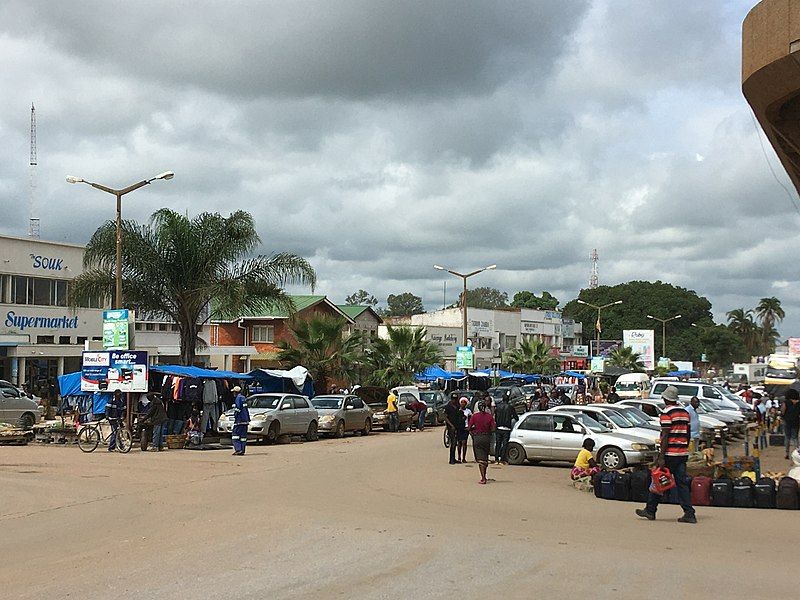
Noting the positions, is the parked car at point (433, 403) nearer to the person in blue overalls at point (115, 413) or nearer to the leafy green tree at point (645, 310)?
the person in blue overalls at point (115, 413)

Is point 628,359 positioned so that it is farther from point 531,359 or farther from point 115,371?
point 115,371

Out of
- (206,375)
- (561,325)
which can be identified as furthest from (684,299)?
(206,375)

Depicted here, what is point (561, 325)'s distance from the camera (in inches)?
4444

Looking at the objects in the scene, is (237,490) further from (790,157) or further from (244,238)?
(244,238)

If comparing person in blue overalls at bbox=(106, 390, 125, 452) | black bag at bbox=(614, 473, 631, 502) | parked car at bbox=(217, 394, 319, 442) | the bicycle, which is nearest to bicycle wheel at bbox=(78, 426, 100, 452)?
the bicycle

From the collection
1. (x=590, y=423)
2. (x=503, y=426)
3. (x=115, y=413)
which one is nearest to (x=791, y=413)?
(x=590, y=423)

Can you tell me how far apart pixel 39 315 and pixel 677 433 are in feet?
140

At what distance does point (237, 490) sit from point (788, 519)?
8947 millimetres

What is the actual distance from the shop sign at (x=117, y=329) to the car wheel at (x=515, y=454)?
39.1 feet

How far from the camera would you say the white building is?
4669 centimetres

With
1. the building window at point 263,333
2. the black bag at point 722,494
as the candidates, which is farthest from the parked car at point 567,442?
the building window at point 263,333

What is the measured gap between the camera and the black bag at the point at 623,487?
1528cm

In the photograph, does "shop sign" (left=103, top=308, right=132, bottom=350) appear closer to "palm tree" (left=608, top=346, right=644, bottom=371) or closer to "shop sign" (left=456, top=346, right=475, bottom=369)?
"shop sign" (left=456, top=346, right=475, bottom=369)

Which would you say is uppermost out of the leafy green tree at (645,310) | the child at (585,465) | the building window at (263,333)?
the leafy green tree at (645,310)
